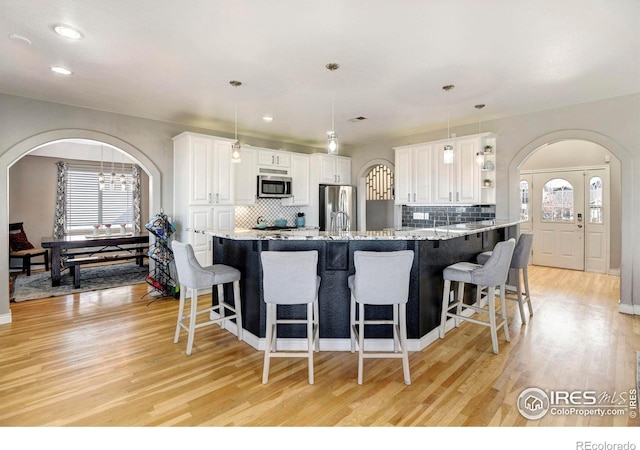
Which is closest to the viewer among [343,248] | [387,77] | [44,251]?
[343,248]

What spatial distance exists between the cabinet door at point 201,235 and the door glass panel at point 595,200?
23.6 ft

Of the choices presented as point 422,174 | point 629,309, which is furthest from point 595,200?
point 422,174

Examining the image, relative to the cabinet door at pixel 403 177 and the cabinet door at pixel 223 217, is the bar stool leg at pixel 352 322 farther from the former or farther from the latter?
the cabinet door at pixel 403 177

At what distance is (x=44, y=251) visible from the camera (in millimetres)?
6465

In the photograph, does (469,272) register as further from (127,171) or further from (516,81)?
(127,171)

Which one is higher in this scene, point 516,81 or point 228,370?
point 516,81

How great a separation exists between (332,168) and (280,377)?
4.77m

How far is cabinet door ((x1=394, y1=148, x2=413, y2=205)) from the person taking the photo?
577cm

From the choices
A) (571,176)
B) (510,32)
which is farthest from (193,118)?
(571,176)

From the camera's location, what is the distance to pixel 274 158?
6.02 meters

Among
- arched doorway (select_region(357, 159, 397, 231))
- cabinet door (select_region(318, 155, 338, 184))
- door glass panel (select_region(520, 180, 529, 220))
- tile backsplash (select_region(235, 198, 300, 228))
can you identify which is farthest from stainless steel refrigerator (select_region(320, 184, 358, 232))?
door glass panel (select_region(520, 180, 529, 220))

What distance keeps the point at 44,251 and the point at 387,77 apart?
7156 millimetres

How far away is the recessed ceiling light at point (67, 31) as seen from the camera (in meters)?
2.46

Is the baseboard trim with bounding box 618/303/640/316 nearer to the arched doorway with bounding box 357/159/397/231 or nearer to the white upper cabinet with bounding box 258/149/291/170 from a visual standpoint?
the arched doorway with bounding box 357/159/397/231
